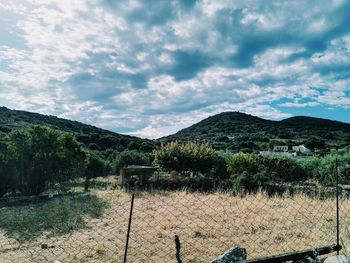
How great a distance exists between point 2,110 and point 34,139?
34.3 meters

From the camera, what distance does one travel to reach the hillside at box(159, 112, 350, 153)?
46.5 m

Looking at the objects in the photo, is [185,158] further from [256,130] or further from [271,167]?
[256,130]

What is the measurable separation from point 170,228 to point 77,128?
4424 cm

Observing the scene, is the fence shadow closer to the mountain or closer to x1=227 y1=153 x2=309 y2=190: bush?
x1=227 y1=153 x2=309 y2=190: bush

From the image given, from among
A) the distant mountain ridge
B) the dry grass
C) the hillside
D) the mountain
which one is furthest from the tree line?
the hillside

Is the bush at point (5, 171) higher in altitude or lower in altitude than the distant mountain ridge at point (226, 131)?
lower

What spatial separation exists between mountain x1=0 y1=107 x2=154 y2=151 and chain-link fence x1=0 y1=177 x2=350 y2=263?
2687 centimetres

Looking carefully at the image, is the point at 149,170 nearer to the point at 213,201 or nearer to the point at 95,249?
the point at 213,201

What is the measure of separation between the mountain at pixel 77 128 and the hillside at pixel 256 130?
6254mm

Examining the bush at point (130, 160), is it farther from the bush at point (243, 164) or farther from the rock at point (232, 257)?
the rock at point (232, 257)

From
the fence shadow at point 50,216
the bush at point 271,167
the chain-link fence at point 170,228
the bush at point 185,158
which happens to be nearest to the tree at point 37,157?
the fence shadow at point 50,216

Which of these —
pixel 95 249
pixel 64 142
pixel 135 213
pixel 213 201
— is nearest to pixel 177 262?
pixel 95 249

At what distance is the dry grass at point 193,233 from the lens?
5.55 metres

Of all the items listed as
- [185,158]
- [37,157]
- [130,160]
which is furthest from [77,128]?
[37,157]
